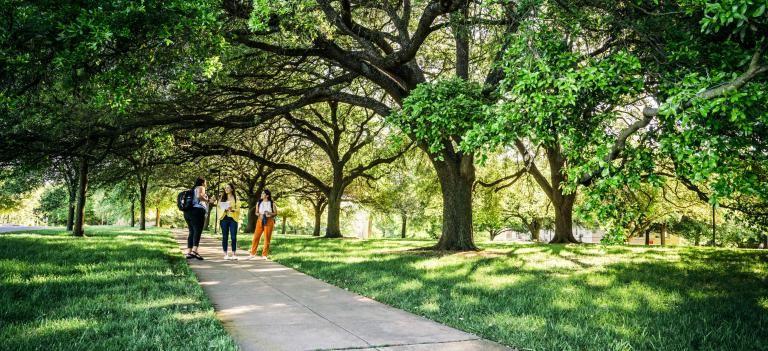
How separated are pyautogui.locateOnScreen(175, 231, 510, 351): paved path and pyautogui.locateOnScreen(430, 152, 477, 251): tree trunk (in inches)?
278

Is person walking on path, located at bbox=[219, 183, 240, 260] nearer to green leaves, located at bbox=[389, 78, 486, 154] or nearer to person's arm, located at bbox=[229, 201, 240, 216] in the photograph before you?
person's arm, located at bbox=[229, 201, 240, 216]

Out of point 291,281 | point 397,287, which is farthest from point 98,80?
point 397,287

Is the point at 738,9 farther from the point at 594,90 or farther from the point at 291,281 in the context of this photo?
the point at 291,281

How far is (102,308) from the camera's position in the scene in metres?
4.97

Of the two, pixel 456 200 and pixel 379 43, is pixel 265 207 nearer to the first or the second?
pixel 379 43

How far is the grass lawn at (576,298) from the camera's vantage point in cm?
463

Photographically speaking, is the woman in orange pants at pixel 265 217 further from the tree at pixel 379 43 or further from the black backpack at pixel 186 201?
the tree at pixel 379 43

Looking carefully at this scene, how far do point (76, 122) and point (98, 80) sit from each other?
700 cm

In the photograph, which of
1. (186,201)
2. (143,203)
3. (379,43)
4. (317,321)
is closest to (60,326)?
(317,321)

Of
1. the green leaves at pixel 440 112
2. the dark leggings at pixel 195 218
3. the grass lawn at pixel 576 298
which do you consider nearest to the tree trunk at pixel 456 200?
the grass lawn at pixel 576 298

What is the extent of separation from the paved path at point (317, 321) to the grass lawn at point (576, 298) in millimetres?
402

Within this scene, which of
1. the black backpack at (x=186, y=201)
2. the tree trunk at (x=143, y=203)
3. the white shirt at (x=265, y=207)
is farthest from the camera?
the tree trunk at (x=143, y=203)

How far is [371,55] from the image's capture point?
443 inches

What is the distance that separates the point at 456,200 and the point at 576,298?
761 centimetres
